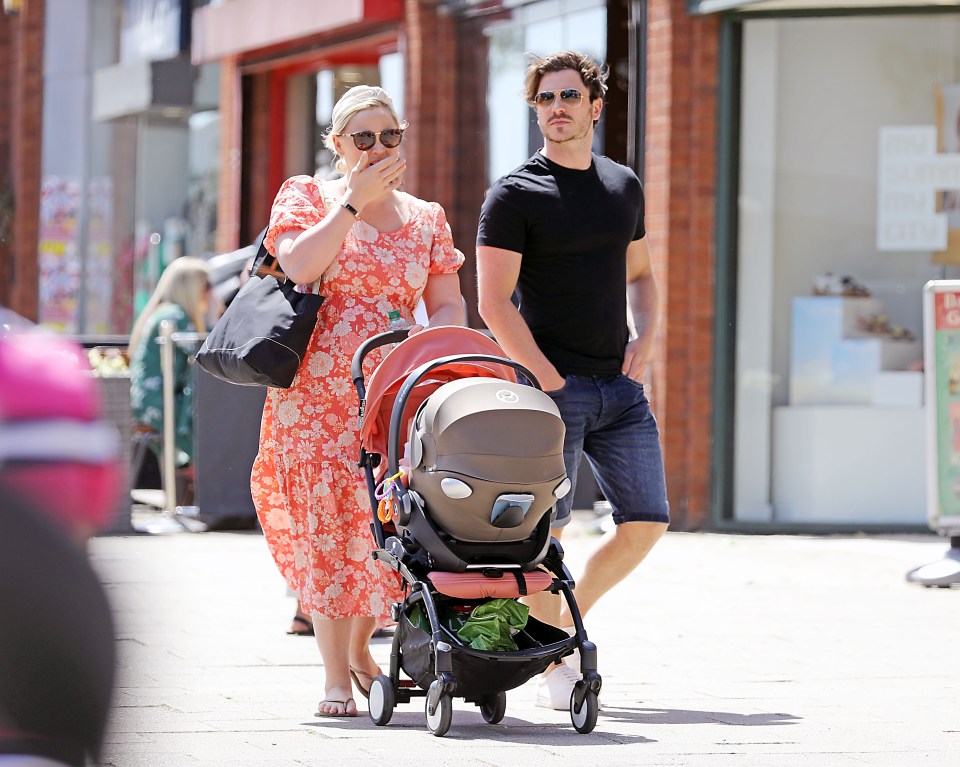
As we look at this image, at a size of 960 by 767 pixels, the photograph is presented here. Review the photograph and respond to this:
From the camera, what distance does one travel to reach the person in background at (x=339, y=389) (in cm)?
543

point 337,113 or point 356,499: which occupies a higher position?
point 337,113

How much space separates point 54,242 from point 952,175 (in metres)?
12.6

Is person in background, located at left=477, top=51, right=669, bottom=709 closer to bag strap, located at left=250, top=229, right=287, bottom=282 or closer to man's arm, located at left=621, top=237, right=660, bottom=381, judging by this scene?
→ man's arm, located at left=621, top=237, right=660, bottom=381

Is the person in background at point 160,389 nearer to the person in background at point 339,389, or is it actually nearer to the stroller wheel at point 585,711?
the person in background at point 339,389

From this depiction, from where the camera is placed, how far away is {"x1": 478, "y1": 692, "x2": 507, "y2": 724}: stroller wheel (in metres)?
5.24

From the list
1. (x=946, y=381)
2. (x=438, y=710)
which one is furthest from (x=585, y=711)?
(x=946, y=381)

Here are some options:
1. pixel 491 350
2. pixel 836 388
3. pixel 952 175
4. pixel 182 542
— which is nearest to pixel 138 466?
pixel 182 542

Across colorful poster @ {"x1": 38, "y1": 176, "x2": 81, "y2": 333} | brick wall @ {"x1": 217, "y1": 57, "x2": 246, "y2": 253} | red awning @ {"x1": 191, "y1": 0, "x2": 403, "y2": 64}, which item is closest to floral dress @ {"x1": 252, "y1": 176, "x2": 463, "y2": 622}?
red awning @ {"x1": 191, "y1": 0, "x2": 403, "y2": 64}

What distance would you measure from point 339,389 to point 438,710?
1.03 metres

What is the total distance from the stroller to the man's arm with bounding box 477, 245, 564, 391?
355 millimetres

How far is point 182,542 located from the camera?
10578 millimetres

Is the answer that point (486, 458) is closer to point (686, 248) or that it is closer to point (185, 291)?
point (686, 248)

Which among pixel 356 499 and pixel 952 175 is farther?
pixel 952 175

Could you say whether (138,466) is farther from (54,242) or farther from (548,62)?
(54,242)
